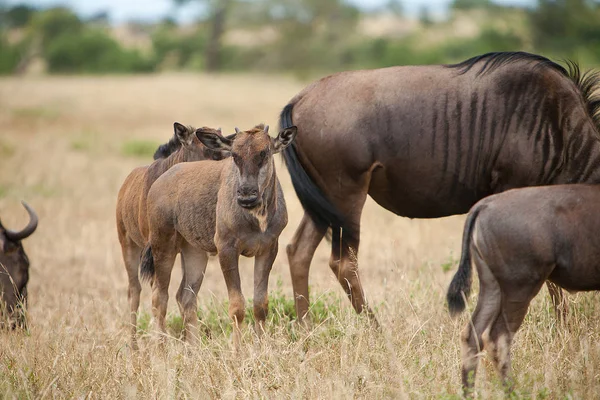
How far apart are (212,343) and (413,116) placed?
7.56ft

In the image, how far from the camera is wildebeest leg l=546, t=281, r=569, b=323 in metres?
5.87

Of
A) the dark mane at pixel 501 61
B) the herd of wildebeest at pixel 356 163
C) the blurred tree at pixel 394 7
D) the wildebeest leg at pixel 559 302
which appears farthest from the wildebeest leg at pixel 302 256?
the blurred tree at pixel 394 7

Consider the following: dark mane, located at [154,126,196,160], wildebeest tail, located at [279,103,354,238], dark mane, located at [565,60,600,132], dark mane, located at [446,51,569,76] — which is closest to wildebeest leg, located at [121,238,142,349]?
dark mane, located at [154,126,196,160]

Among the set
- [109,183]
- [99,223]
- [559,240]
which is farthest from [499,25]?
[559,240]

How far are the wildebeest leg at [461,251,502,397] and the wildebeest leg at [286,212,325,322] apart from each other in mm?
1929

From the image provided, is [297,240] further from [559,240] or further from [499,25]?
[499,25]

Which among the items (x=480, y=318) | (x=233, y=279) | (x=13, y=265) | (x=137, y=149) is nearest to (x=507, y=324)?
(x=480, y=318)

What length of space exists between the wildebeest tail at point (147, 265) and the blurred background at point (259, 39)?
1200 inches

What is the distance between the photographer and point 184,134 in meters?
6.79

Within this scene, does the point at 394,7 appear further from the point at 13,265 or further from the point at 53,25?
the point at 13,265

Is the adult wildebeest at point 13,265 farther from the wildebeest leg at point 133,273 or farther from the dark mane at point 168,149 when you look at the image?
the dark mane at point 168,149

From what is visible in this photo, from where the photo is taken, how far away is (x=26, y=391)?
16.5 feet

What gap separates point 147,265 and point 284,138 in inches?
68.5

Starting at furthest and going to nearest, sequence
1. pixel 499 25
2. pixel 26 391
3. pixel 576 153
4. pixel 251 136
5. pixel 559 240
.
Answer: pixel 499 25, pixel 576 153, pixel 251 136, pixel 26 391, pixel 559 240
